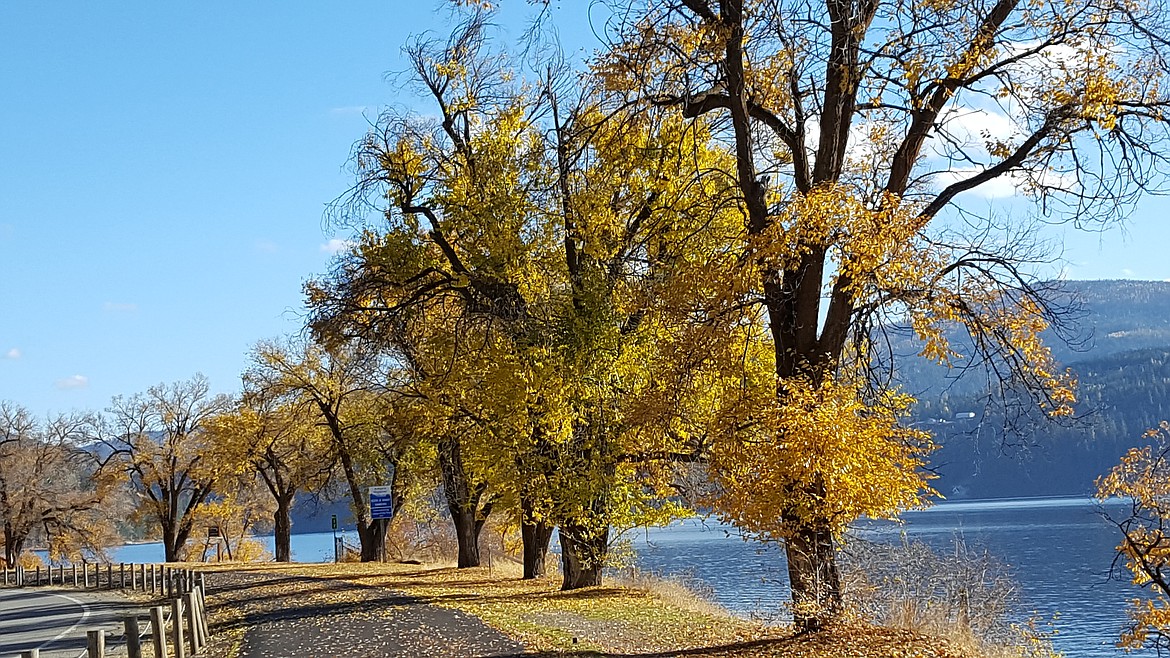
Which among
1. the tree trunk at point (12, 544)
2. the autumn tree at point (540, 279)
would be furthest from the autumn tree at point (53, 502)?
the autumn tree at point (540, 279)

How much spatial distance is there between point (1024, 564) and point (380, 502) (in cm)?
2780

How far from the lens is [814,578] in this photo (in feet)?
46.2

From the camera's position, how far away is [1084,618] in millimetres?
29984

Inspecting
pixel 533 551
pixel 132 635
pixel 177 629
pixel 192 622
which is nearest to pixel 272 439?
pixel 533 551

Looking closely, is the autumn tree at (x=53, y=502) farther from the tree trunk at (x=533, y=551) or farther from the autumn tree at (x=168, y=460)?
the tree trunk at (x=533, y=551)

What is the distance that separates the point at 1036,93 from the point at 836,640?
25.2 feet

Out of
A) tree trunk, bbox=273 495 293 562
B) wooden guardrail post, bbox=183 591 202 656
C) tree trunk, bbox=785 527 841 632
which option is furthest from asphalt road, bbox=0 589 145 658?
tree trunk, bbox=785 527 841 632

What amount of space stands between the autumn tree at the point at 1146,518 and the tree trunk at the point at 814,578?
350 centimetres

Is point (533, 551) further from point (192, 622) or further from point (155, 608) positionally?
point (155, 608)

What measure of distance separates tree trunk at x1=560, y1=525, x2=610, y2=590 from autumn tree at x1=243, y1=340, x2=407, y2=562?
52.1 feet

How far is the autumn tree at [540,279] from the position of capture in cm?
2128

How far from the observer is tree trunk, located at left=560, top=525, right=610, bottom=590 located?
2334 cm

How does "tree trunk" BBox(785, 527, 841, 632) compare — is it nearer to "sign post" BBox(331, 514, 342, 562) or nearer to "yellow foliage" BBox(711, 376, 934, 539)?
"yellow foliage" BBox(711, 376, 934, 539)

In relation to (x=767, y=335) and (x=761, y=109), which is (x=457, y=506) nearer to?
(x=767, y=335)
